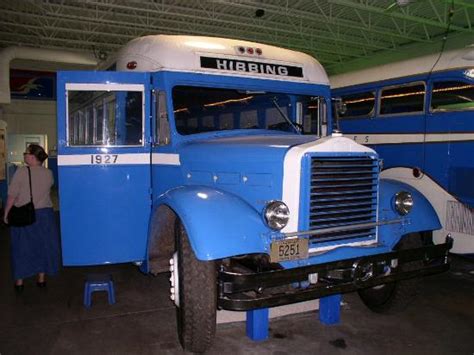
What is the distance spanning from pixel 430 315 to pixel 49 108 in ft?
59.7

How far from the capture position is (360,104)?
26.2 feet

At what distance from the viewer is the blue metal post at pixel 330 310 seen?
13.9 ft

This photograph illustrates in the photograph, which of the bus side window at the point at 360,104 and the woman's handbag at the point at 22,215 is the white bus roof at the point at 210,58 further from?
the bus side window at the point at 360,104

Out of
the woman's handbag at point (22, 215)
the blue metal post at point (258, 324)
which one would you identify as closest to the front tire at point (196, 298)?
the blue metal post at point (258, 324)

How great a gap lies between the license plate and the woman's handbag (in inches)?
122

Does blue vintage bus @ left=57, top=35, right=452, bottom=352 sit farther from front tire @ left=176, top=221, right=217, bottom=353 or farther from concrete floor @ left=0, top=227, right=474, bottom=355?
concrete floor @ left=0, top=227, right=474, bottom=355

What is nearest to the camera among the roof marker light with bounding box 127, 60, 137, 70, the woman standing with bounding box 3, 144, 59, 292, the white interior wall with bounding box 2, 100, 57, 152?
the roof marker light with bounding box 127, 60, 137, 70

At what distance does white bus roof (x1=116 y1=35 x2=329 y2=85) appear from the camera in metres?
4.38

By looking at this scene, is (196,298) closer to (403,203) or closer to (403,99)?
(403,203)

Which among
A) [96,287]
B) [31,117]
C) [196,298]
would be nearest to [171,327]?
[96,287]

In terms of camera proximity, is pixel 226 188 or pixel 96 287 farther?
pixel 96 287

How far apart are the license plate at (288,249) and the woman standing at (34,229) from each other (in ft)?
10.4

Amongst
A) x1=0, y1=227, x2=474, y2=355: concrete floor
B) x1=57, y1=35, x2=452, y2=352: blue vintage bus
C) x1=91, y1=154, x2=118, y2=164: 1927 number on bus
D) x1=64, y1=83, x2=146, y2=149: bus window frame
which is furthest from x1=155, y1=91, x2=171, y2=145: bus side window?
x1=0, y1=227, x2=474, y2=355: concrete floor

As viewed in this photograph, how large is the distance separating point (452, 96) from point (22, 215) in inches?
236
